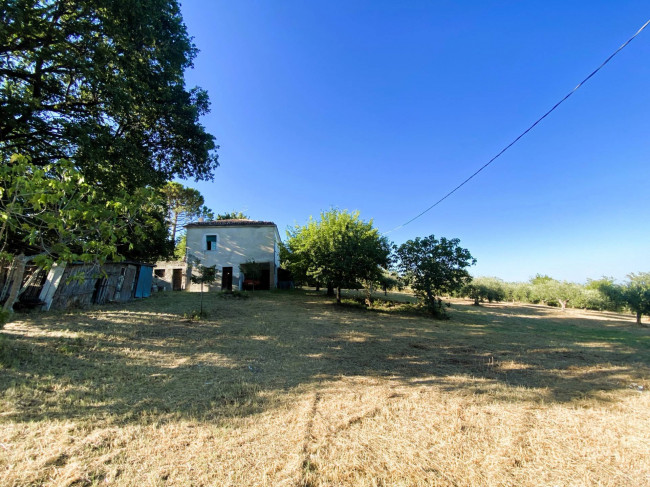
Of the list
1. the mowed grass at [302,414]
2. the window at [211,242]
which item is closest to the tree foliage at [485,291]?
the mowed grass at [302,414]

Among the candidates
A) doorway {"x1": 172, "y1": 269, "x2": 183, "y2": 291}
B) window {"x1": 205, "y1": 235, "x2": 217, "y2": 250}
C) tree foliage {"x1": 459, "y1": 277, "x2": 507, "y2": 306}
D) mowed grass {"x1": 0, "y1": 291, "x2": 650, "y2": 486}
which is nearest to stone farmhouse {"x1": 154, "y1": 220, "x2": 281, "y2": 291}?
window {"x1": 205, "y1": 235, "x2": 217, "y2": 250}

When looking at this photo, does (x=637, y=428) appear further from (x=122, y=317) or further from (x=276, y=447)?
(x=122, y=317)

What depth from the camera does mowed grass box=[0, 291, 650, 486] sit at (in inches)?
93.4

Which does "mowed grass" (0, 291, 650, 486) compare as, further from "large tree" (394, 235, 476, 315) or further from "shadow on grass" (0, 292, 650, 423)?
"large tree" (394, 235, 476, 315)

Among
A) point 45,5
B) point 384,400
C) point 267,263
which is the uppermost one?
point 45,5

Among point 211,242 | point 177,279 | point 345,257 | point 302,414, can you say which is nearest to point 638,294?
point 345,257

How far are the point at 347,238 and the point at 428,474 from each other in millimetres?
12666

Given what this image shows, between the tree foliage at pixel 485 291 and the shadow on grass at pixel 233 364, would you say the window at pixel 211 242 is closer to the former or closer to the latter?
the shadow on grass at pixel 233 364

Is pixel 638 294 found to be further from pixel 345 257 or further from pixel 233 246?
pixel 233 246

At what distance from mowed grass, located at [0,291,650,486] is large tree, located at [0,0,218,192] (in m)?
5.33

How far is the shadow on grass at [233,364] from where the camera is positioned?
3.57 meters

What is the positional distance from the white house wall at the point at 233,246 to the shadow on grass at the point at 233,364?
10441 mm

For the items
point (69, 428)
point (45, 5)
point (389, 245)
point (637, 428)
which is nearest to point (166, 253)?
point (45, 5)

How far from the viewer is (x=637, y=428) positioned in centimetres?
334
